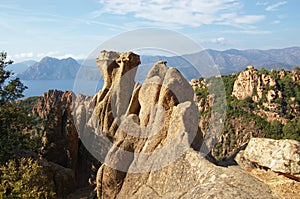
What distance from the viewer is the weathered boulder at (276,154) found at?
310 inches

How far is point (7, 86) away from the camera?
65.3 feet

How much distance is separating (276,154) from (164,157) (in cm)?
344

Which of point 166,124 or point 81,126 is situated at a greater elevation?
point 166,124

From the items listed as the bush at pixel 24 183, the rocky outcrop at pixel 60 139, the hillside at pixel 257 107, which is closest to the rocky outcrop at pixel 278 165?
the bush at pixel 24 183

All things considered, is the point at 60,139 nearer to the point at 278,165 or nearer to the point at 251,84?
the point at 278,165

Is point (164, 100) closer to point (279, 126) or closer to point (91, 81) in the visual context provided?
point (91, 81)

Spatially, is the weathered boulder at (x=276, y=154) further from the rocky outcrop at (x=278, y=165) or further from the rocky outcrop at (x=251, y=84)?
the rocky outcrop at (x=251, y=84)

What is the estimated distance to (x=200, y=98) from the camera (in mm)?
89125

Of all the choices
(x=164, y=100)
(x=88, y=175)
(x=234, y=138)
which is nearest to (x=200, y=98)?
(x=234, y=138)

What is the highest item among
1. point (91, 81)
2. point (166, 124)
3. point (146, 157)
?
point (91, 81)

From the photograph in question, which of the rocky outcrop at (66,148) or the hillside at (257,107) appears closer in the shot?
the rocky outcrop at (66,148)

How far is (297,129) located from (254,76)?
3610 cm

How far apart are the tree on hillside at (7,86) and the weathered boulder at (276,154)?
51.6 feet

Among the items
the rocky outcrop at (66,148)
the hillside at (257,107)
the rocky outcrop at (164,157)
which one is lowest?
the hillside at (257,107)
